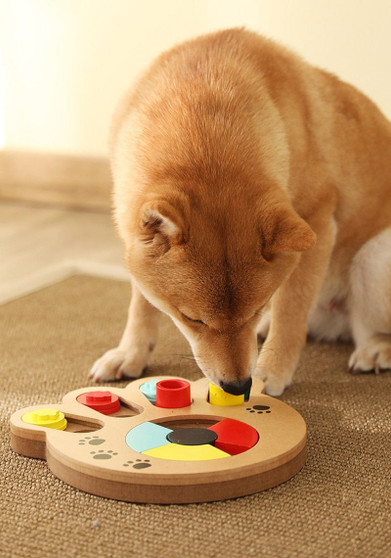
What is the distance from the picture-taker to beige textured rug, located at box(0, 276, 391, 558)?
1.17m

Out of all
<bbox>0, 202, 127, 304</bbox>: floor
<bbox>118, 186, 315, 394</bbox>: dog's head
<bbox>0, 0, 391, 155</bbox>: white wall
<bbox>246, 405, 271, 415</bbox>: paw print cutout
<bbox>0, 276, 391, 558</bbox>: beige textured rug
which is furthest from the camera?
<bbox>0, 0, 391, 155</bbox>: white wall

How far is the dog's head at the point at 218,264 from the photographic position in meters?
1.38

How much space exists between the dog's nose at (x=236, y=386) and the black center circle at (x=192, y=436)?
0.30 ft

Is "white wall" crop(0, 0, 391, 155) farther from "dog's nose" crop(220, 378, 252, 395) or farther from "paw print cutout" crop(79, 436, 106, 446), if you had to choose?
"paw print cutout" crop(79, 436, 106, 446)

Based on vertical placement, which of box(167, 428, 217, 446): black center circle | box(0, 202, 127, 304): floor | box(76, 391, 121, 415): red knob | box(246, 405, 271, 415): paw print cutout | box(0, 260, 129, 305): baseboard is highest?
box(167, 428, 217, 446): black center circle

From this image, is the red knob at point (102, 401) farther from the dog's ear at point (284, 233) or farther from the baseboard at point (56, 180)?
the baseboard at point (56, 180)

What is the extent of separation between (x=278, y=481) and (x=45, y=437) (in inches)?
17.5

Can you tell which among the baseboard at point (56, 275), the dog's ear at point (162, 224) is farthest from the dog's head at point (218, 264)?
the baseboard at point (56, 275)

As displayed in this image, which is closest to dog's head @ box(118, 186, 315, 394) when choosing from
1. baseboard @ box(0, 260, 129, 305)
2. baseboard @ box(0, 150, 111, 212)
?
baseboard @ box(0, 260, 129, 305)

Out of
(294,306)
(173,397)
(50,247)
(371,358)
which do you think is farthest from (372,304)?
(50,247)

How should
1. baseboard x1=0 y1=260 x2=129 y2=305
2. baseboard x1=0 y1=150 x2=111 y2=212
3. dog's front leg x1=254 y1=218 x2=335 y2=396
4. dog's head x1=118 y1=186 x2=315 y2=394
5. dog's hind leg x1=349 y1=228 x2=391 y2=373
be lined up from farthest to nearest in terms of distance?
baseboard x1=0 y1=150 x2=111 y2=212 → baseboard x1=0 y1=260 x2=129 y2=305 → dog's hind leg x1=349 y1=228 x2=391 y2=373 → dog's front leg x1=254 y1=218 x2=335 y2=396 → dog's head x1=118 y1=186 x2=315 y2=394

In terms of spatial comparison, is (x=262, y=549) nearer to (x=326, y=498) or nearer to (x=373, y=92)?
(x=326, y=498)

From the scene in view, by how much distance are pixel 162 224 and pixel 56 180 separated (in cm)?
272

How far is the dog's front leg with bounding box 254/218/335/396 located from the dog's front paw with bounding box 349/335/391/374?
17cm
